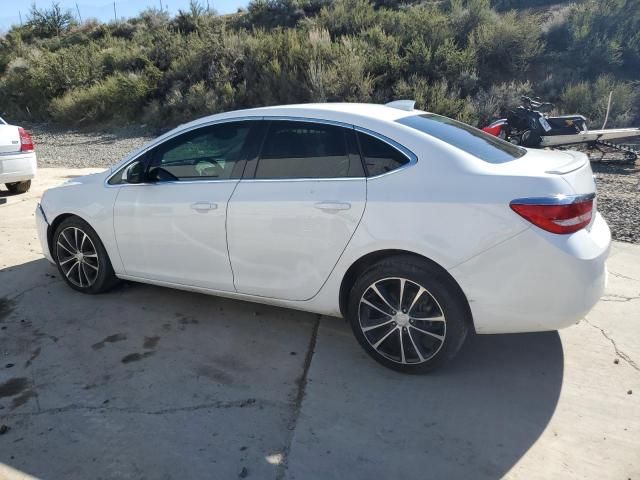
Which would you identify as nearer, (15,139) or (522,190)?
(522,190)

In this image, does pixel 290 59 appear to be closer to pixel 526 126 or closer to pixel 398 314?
pixel 526 126

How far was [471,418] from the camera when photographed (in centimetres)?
315

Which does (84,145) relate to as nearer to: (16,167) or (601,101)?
(16,167)

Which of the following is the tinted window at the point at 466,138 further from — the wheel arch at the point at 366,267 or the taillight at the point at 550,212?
the wheel arch at the point at 366,267

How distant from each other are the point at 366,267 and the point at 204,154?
5.15ft

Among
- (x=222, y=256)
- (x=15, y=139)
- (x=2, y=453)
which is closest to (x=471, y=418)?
(x=222, y=256)

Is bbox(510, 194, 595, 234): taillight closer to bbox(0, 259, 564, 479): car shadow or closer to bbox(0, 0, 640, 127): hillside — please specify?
bbox(0, 259, 564, 479): car shadow

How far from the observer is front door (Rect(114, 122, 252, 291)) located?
13.4 feet

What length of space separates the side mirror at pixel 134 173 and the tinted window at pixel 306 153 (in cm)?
112

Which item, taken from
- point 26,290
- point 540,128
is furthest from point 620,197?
point 26,290

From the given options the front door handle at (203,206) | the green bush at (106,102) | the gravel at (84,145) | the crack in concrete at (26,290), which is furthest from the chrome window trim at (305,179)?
the green bush at (106,102)

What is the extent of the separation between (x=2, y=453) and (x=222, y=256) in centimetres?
180

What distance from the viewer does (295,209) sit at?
12.1 ft

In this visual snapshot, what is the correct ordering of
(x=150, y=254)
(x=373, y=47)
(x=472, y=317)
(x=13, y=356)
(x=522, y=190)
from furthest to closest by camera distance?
(x=373, y=47) → (x=150, y=254) → (x=13, y=356) → (x=472, y=317) → (x=522, y=190)
